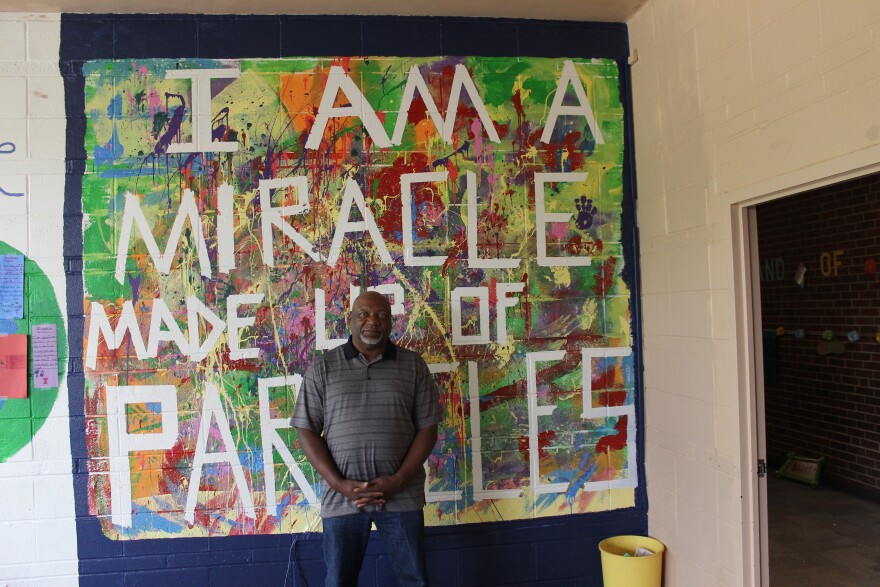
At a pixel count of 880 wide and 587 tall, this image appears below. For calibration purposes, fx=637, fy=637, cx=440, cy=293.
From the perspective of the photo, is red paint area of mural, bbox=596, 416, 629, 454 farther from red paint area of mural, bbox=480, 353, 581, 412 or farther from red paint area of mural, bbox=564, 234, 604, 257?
red paint area of mural, bbox=564, 234, 604, 257

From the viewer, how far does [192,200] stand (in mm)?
3197

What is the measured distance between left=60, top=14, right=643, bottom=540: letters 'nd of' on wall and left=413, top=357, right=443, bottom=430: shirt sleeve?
511 mm

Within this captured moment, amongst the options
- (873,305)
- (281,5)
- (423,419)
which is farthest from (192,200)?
(873,305)

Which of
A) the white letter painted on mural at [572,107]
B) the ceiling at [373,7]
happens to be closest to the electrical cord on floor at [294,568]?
the white letter painted on mural at [572,107]

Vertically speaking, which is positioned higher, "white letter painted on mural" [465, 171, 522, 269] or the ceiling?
the ceiling

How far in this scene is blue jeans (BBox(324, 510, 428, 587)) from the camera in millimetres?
2607

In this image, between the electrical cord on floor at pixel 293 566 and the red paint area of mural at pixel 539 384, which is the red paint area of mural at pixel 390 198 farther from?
the electrical cord on floor at pixel 293 566

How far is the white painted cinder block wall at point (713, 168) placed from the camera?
6.91ft

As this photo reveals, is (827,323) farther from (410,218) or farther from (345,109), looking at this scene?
(345,109)

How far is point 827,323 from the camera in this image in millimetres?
5438

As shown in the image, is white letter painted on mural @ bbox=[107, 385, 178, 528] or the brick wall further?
the brick wall

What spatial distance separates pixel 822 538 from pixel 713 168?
113 inches

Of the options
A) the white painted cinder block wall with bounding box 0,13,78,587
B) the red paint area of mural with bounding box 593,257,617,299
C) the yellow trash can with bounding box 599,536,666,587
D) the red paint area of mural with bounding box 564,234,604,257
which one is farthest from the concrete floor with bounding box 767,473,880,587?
the white painted cinder block wall with bounding box 0,13,78,587

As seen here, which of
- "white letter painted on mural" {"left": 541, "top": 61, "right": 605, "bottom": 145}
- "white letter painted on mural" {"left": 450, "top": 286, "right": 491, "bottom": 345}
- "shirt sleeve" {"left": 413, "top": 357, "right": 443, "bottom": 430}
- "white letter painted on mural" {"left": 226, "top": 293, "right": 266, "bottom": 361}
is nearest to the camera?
Answer: "shirt sleeve" {"left": 413, "top": 357, "right": 443, "bottom": 430}
